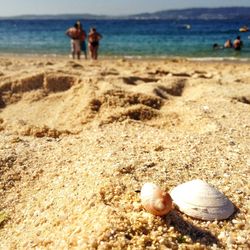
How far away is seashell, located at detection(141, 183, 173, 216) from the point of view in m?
2.78

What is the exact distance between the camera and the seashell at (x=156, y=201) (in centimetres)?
278

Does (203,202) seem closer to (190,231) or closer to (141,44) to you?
(190,231)

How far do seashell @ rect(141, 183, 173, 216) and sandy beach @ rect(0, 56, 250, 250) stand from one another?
81 mm

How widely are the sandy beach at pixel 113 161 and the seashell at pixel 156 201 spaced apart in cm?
8

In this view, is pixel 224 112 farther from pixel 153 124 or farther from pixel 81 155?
pixel 81 155

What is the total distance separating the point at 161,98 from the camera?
21.7ft

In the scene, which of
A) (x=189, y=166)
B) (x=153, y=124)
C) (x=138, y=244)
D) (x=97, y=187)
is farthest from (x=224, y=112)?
(x=138, y=244)

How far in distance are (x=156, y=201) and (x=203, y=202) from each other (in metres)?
0.41

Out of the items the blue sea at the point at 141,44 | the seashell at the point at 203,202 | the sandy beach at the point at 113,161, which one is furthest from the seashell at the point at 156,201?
the blue sea at the point at 141,44

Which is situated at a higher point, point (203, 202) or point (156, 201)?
point (156, 201)

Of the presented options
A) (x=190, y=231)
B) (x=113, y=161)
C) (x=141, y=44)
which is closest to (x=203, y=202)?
(x=190, y=231)

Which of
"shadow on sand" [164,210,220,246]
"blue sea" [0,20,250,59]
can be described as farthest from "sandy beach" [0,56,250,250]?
"blue sea" [0,20,250,59]

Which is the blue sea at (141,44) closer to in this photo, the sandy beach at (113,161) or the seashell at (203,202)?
the sandy beach at (113,161)

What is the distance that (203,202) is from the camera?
118 inches
